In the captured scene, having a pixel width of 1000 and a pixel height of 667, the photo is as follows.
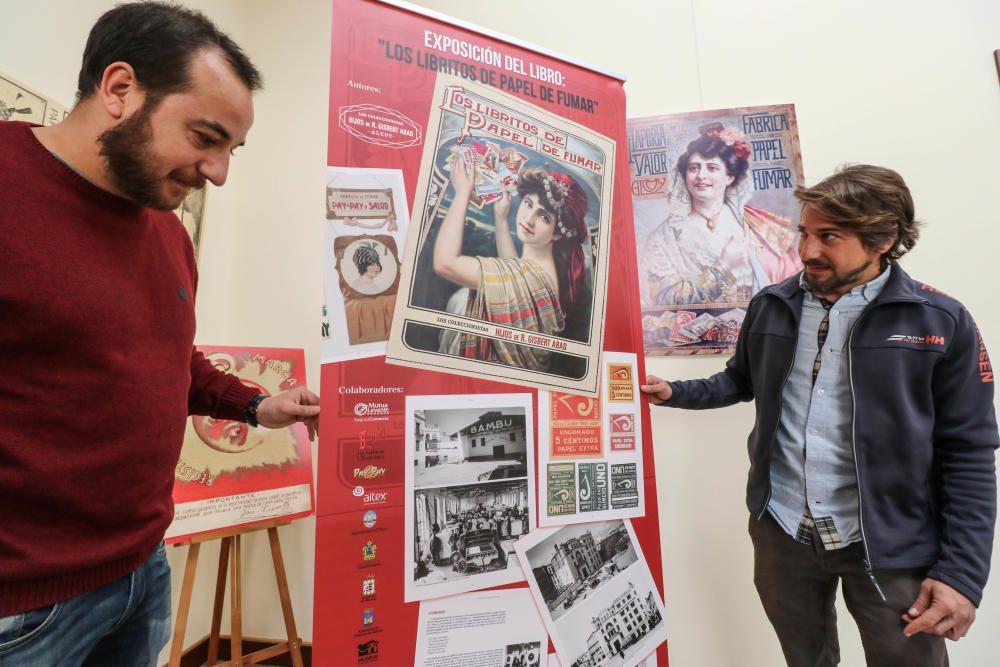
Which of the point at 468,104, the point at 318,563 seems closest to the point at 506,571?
the point at 318,563

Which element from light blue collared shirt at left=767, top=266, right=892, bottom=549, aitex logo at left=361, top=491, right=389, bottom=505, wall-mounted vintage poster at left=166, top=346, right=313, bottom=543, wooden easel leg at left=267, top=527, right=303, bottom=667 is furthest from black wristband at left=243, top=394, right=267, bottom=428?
light blue collared shirt at left=767, top=266, right=892, bottom=549

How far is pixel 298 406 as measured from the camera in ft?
3.39

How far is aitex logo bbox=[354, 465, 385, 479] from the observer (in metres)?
0.97

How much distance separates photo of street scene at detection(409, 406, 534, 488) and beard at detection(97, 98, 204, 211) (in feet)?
2.02

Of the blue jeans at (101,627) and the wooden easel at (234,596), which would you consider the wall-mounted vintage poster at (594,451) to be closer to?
the blue jeans at (101,627)

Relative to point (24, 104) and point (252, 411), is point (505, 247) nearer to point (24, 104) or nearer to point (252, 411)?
point (252, 411)

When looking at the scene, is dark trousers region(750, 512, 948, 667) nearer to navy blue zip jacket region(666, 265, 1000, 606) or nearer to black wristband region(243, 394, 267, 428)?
navy blue zip jacket region(666, 265, 1000, 606)

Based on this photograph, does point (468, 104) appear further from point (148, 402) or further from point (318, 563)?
point (318, 563)

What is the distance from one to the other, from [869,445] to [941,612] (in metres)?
0.35

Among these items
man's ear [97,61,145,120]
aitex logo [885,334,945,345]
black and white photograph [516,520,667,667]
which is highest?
man's ear [97,61,145,120]

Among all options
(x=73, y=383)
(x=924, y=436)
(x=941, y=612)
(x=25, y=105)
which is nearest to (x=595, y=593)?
(x=941, y=612)

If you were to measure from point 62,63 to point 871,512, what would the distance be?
8.08ft

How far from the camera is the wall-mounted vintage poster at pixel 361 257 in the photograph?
983 mm

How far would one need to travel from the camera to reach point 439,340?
1052 mm
